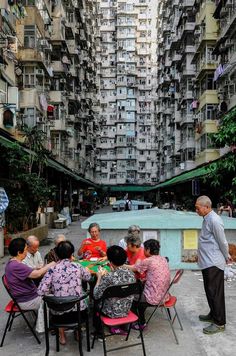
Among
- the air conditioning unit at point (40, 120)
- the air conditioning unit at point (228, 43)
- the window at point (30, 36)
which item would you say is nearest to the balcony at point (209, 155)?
the air conditioning unit at point (228, 43)

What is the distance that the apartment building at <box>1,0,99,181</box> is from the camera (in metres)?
27.6

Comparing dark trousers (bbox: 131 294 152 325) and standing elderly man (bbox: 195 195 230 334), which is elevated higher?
standing elderly man (bbox: 195 195 230 334)

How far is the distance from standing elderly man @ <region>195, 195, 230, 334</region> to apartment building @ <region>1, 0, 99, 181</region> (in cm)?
1748

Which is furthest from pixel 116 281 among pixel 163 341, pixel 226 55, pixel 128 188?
pixel 128 188

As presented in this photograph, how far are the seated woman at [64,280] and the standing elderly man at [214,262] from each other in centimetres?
178

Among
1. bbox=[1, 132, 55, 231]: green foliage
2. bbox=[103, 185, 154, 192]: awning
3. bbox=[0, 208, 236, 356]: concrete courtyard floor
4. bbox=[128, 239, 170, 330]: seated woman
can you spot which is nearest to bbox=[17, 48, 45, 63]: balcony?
bbox=[1, 132, 55, 231]: green foliage

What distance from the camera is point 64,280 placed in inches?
215

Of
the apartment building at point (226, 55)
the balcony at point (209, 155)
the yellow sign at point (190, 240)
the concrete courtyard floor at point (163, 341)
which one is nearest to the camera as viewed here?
the concrete courtyard floor at point (163, 341)

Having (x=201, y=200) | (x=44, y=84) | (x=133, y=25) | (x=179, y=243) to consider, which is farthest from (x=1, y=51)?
(x=133, y=25)

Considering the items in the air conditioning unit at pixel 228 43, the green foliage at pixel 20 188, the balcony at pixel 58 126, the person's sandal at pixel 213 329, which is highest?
the air conditioning unit at pixel 228 43

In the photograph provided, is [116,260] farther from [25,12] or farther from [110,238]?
[25,12]

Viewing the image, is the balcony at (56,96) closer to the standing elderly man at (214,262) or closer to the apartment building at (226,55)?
the apartment building at (226,55)

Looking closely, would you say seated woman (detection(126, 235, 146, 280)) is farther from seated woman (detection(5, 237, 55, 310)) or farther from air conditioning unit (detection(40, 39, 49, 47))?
air conditioning unit (detection(40, 39, 49, 47))

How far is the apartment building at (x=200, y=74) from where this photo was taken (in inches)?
1227
